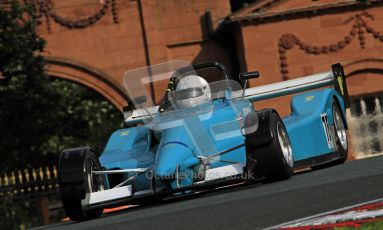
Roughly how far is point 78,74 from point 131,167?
19.2 m

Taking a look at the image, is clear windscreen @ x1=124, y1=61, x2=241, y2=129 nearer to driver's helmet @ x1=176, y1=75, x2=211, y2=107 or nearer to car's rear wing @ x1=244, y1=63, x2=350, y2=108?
driver's helmet @ x1=176, y1=75, x2=211, y2=107

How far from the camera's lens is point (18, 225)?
31141mm

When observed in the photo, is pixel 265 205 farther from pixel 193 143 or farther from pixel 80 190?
pixel 80 190

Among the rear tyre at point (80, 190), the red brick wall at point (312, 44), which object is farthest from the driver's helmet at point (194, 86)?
the red brick wall at point (312, 44)

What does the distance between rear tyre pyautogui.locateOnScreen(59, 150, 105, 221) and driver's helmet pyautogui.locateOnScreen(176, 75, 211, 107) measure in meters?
1.64

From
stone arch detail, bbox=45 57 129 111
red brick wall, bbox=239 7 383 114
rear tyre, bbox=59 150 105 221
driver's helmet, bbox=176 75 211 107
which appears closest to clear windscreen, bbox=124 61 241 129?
driver's helmet, bbox=176 75 211 107

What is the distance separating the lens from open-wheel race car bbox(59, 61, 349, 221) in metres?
11.5

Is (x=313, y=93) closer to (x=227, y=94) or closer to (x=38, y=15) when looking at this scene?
(x=227, y=94)

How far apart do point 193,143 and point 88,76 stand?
19.7 m

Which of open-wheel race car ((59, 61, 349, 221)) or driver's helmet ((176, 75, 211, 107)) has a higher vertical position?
driver's helmet ((176, 75, 211, 107))

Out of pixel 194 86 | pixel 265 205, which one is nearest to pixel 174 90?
pixel 194 86

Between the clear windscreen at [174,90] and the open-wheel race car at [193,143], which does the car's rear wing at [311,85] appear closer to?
the open-wheel race car at [193,143]

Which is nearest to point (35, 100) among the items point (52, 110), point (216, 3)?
point (52, 110)

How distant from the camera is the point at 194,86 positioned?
527 inches
